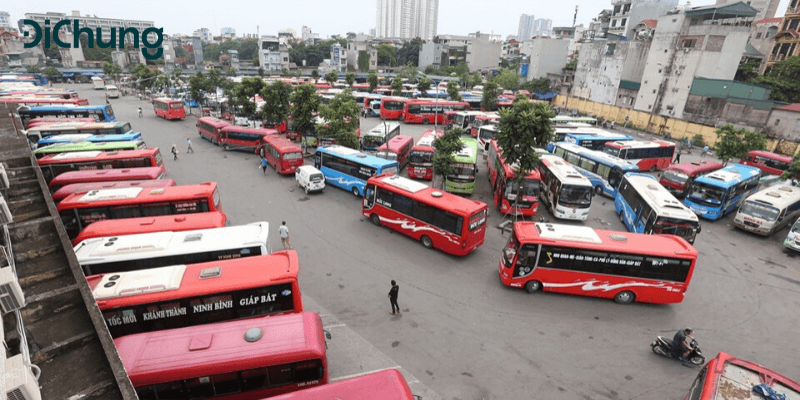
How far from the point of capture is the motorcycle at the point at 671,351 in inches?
404

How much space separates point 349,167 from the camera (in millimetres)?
22500

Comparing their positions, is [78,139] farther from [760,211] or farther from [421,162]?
[760,211]

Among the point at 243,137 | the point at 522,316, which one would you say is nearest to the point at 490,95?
the point at 243,137

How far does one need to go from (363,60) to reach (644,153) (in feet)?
291

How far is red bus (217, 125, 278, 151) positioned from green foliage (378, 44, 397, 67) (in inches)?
3453

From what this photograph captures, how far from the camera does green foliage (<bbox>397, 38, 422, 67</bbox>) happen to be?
382 feet

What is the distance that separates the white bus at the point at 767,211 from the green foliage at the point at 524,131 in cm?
1153

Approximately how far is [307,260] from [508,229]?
33.1 ft

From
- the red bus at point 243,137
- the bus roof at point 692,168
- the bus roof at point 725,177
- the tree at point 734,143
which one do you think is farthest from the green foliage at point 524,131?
the red bus at point 243,137

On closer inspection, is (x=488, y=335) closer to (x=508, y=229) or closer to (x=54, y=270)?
(x=508, y=229)

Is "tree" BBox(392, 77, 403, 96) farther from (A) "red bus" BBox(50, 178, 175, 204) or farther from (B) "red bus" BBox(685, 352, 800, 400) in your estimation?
(B) "red bus" BBox(685, 352, 800, 400)

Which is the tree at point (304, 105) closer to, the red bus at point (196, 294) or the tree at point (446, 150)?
the tree at point (446, 150)

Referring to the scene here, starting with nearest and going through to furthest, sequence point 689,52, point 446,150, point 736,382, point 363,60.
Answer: point 736,382, point 446,150, point 689,52, point 363,60

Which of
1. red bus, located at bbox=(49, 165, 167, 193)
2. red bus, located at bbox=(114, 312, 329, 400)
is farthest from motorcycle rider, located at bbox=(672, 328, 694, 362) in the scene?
red bus, located at bbox=(49, 165, 167, 193)
